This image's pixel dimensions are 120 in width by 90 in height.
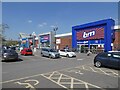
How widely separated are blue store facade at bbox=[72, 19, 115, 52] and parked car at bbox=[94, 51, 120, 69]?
80.5 ft

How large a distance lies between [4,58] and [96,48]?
2564cm

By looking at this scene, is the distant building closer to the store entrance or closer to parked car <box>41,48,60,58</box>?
the store entrance

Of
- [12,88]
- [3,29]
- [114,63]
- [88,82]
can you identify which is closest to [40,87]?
[12,88]

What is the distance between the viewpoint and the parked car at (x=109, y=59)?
634 inches

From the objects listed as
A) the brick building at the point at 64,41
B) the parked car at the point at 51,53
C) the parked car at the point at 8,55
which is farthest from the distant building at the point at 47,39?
the parked car at the point at 8,55

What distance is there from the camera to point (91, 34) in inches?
1857

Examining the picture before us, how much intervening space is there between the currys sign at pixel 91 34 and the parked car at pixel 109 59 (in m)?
26.8

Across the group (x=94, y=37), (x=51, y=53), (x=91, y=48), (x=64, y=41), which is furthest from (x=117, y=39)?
(x=64, y=41)

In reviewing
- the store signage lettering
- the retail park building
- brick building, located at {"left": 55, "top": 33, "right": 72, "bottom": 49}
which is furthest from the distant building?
the store signage lettering

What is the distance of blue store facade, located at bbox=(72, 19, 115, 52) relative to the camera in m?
42.0

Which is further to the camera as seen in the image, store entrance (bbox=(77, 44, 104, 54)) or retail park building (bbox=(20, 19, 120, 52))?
store entrance (bbox=(77, 44, 104, 54))

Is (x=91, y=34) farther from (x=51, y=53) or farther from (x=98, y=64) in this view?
(x=98, y=64)

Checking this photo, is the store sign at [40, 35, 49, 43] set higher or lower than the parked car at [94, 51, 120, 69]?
higher

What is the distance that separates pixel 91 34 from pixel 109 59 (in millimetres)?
30843
